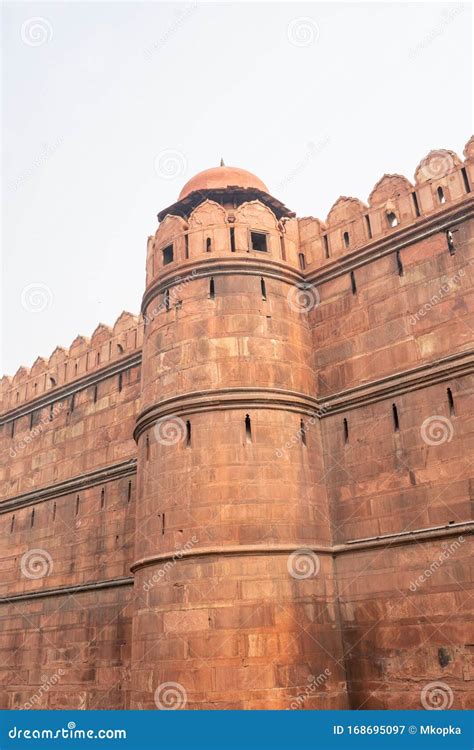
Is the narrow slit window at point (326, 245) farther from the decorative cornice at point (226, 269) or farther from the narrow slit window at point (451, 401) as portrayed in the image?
the narrow slit window at point (451, 401)

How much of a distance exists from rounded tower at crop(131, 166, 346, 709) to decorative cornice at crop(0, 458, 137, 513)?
130 inches

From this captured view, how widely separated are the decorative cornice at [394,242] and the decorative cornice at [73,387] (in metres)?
6.51

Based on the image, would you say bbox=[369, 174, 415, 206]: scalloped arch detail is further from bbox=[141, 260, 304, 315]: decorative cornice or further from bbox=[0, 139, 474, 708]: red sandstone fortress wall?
bbox=[141, 260, 304, 315]: decorative cornice

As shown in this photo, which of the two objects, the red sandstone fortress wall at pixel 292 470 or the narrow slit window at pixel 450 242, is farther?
the narrow slit window at pixel 450 242

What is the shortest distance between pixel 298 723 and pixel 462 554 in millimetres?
4084

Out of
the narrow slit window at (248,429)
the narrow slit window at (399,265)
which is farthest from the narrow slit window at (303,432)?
the narrow slit window at (399,265)

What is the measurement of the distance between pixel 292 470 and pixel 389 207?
658 cm

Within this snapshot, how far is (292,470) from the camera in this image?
14148 millimetres

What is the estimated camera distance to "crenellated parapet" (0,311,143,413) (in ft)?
69.3

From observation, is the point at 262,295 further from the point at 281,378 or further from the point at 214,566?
the point at 214,566

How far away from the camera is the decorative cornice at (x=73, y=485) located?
1902 cm

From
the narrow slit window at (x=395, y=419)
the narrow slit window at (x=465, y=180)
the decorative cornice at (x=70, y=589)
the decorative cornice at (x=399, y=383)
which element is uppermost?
the narrow slit window at (x=465, y=180)

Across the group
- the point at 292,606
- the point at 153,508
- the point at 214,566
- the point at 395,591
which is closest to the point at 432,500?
the point at 395,591

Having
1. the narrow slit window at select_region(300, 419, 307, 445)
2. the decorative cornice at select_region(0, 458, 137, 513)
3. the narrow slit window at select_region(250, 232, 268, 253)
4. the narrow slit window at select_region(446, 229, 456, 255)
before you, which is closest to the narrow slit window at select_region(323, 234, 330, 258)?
the narrow slit window at select_region(250, 232, 268, 253)
